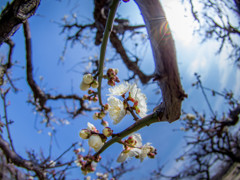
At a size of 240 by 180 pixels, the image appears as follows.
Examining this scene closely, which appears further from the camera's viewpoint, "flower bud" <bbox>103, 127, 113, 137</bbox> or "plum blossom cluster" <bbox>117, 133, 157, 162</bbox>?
"plum blossom cluster" <bbox>117, 133, 157, 162</bbox>

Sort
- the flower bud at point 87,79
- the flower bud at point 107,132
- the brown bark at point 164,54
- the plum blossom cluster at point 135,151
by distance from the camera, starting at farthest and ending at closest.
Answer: the flower bud at point 87,79 < the plum blossom cluster at point 135,151 < the flower bud at point 107,132 < the brown bark at point 164,54

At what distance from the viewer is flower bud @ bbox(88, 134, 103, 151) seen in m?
0.85

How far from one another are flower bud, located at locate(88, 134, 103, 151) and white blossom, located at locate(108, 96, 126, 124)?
15 cm

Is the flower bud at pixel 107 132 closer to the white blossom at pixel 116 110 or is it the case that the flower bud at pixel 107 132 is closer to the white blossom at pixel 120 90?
the white blossom at pixel 116 110

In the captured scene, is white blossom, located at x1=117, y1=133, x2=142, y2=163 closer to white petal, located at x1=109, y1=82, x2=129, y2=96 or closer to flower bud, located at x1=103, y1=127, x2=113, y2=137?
flower bud, located at x1=103, y1=127, x2=113, y2=137

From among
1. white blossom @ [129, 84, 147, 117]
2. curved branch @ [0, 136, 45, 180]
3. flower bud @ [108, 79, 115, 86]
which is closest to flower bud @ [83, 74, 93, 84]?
flower bud @ [108, 79, 115, 86]

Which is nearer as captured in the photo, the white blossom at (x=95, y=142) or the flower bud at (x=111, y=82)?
the white blossom at (x=95, y=142)

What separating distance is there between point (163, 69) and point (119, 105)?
1.69ft

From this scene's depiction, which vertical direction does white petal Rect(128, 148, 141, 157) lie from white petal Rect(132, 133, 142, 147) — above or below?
below

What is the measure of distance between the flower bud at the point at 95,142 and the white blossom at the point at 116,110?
0.15m

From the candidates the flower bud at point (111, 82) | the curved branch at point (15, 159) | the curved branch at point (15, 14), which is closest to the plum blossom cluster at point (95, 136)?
the flower bud at point (111, 82)

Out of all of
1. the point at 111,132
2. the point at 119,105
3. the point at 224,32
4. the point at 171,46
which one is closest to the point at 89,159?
the point at 111,132

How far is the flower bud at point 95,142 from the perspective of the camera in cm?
85

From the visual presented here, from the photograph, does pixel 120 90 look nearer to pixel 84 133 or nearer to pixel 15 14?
pixel 84 133
